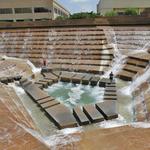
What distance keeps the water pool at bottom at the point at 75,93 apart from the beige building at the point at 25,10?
24135 mm

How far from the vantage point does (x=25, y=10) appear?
30.0m

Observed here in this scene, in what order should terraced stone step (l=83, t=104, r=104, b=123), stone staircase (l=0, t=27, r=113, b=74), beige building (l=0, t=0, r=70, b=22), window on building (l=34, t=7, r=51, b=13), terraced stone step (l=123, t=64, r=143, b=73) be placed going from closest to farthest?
1. terraced stone step (l=83, t=104, r=104, b=123)
2. terraced stone step (l=123, t=64, r=143, b=73)
3. stone staircase (l=0, t=27, r=113, b=74)
4. beige building (l=0, t=0, r=70, b=22)
5. window on building (l=34, t=7, r=51, b=13)

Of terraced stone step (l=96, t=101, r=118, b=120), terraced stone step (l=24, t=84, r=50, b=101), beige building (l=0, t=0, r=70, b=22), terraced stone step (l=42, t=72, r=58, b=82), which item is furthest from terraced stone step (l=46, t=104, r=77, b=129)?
beige building (l=0, t=0, r=70, b=22)

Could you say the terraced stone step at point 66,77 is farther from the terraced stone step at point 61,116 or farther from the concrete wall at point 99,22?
the concrete wall at point 99,22

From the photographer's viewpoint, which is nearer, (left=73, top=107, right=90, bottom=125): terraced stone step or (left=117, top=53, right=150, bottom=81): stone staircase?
(left=73, top=107, right=90, bottom=125): terraced stone step

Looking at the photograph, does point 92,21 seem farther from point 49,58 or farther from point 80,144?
point 80,144

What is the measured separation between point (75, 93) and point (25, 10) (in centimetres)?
2600

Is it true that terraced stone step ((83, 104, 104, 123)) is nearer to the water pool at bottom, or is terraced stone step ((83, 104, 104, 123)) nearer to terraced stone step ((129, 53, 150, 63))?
the water pool at bottom

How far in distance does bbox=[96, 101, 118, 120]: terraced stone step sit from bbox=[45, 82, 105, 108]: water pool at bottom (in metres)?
0.64

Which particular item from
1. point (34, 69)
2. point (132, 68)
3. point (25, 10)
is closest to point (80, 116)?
point (132, 68)

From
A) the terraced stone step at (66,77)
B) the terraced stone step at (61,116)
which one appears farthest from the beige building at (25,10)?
the terraced stone step at (61,116)

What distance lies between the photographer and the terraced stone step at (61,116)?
169 inches

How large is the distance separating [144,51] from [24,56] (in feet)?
15.7

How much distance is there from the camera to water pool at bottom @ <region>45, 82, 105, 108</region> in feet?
18.8
